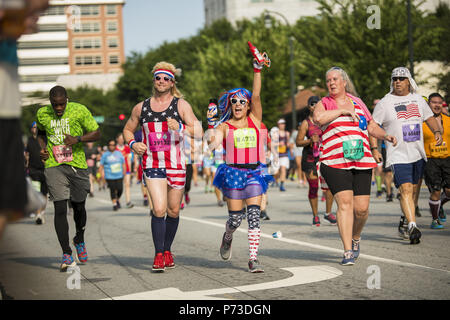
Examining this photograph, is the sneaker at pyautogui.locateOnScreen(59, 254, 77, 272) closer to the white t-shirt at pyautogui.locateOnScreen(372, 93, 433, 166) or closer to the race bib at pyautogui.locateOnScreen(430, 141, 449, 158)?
the white t-shirt at pyautogui.locateOnScreen(372, 93, 433, 166)

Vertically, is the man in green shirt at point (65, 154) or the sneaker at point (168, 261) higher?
the man in green shirt at point (65, 154)

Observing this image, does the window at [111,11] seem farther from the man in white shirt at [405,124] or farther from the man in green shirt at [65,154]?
the man in green shirt at [65,154]

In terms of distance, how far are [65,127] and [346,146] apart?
3.08 metres

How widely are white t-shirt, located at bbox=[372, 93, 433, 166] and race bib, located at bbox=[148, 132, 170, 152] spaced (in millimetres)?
3008

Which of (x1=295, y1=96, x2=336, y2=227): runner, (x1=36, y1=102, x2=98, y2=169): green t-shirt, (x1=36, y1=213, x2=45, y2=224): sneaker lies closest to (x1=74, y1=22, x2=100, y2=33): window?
(x1=36, y1=213, x2=45, y2=224): sneaker

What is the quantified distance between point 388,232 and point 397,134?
1774 millimetres

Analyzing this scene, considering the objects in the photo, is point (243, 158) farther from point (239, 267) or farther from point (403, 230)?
point (403, 230)

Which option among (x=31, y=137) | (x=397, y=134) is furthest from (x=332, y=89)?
(x=31, y=137)

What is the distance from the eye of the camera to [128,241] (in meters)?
10.9

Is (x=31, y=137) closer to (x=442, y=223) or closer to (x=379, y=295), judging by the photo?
(x=442, y=223)

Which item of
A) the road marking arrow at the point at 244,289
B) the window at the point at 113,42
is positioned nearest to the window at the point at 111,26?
the window at the point at 113,42

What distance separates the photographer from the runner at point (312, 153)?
466 inches

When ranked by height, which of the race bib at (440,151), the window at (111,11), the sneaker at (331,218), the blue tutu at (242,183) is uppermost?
the window at (111,11)

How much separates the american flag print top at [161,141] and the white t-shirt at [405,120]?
2900 mm
